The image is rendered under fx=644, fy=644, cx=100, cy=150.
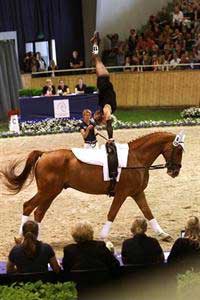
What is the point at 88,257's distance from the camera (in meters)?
6.16

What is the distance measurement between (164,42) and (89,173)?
1698 cm

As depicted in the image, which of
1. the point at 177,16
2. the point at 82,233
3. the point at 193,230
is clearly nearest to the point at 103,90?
the point at 193,230

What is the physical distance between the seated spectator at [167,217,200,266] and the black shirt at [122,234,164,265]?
0.67 feet

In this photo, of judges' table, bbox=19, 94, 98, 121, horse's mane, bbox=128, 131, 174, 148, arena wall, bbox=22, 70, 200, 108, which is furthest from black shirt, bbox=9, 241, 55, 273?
arena wall, bbox=22, 70, 200, 108

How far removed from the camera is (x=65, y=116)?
1944cm

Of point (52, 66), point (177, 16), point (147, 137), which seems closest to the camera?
point (147, 137)

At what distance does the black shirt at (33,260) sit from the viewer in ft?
20.6

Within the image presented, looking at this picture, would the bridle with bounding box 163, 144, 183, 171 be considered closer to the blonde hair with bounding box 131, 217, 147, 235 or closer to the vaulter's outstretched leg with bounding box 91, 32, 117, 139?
the vaulter's outstretched leg with bounding box 91, 32, 117, 139

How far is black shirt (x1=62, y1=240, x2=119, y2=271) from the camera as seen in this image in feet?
20.0

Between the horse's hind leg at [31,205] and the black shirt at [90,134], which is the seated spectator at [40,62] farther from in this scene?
the horse's hind leg at [31,205]

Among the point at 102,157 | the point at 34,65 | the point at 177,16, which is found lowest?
the point at 34,65

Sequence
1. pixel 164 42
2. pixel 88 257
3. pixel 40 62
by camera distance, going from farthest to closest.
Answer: pixel 40 62
pixel 164 42
pixel 88 257

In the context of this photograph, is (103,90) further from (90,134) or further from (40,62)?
(40,62)

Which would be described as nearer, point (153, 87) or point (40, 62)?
point (153, 87)
